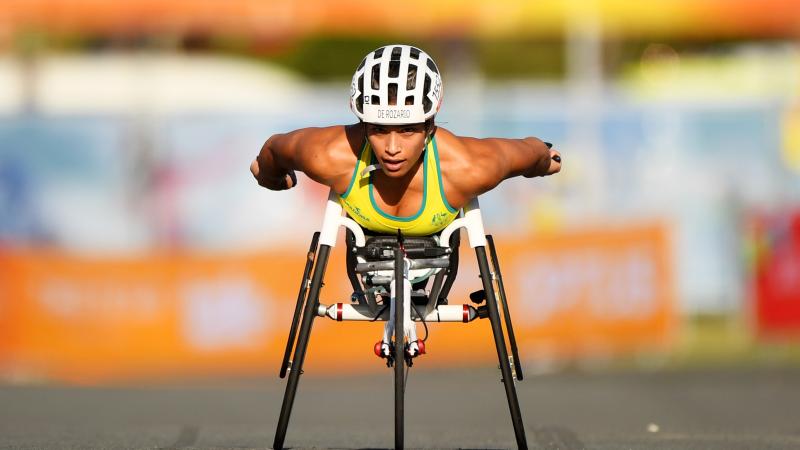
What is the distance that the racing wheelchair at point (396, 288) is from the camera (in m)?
8.00

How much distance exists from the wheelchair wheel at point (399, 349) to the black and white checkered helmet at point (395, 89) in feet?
2.41

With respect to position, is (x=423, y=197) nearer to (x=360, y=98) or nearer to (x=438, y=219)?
(x=438, y=219)

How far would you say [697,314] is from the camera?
22750 millimetres

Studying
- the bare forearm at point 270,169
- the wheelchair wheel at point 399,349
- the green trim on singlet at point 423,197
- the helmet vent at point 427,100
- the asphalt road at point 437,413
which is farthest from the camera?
the asphalt road at point 437,413

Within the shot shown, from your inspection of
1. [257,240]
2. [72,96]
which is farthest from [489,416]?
[72,96]

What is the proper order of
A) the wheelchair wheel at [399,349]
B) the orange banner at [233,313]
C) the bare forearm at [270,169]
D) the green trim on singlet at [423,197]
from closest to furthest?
the wheelchair wheel at [399,349], the green trim on singlet at [423,197], the bare forearm at [270,169], the orange banner at [233,313]

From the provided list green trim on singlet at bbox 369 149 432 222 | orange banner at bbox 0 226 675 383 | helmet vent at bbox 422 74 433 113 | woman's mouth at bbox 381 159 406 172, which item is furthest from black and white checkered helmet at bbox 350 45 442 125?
orange banner at bbox 0 226 675 383

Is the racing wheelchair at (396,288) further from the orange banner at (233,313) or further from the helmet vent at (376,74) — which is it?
the orange banner at (233,313)

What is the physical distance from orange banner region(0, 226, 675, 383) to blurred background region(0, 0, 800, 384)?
0.02 metres

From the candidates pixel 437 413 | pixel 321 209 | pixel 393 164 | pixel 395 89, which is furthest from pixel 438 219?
pixel 321 209

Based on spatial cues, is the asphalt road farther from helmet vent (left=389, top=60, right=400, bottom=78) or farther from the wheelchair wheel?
helmet vent (left=389, top=60, right=400, bottom=78)

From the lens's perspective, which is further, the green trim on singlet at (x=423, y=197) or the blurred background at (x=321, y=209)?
the blurred background at (x=321, y=209)

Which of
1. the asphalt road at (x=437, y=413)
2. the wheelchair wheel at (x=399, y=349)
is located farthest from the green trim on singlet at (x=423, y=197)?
the asphalt road at (x=437, y=413)

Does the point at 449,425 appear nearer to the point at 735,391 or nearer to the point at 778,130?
the point at 735,391
